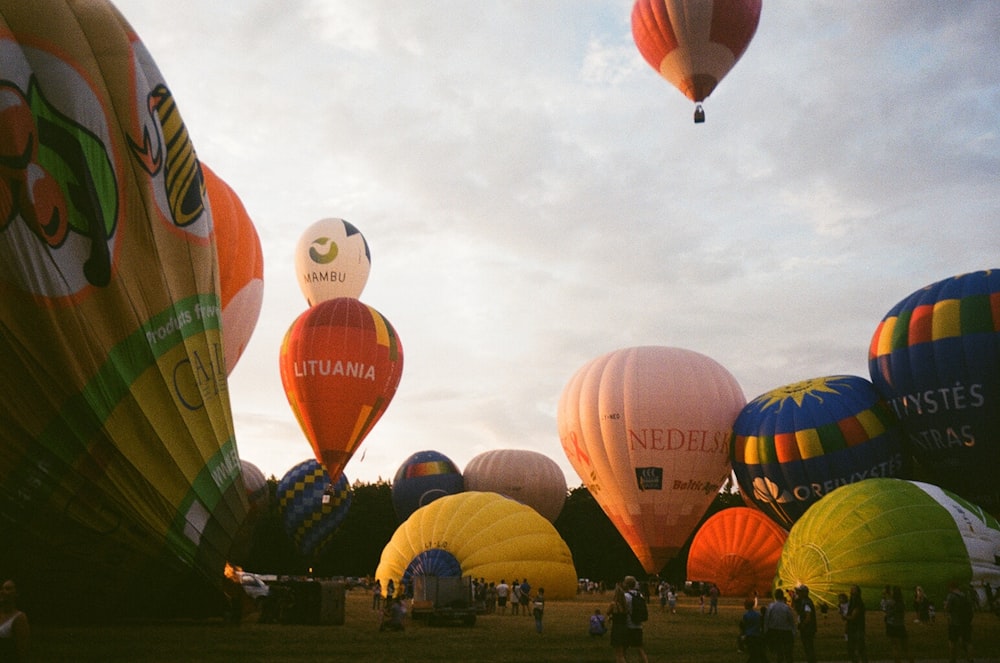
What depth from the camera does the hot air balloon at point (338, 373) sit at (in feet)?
89.3

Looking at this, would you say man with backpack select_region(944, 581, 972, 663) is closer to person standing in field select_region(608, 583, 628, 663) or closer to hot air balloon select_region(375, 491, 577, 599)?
person standing in field select_region(608, 583, 628, 663)

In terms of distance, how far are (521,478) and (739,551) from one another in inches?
658

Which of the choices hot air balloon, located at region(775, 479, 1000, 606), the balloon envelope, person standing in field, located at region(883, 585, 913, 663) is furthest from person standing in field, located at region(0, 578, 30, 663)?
the balloon envelope

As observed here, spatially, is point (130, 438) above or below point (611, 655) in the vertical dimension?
above

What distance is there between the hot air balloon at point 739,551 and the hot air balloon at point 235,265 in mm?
17561

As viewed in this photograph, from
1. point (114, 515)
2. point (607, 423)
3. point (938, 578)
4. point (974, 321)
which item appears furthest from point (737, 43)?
point (114, 515)

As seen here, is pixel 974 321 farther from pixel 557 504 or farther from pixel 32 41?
pixel 557 504

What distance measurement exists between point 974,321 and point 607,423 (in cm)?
1064

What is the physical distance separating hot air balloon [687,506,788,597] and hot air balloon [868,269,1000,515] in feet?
20.9

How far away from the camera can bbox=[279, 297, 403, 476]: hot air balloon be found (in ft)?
89.3

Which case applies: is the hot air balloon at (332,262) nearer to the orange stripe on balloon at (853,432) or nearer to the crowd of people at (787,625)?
the orange stripe on balloon at (853,432)

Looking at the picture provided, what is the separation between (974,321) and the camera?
19266 mm

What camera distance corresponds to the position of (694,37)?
21.6m

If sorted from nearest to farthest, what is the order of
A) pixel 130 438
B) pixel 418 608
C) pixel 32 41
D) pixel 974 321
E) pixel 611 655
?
pixel 32 41 → pixel 130 438 → pixel 611 655 → pixel 418 608 → pixel 974 321
